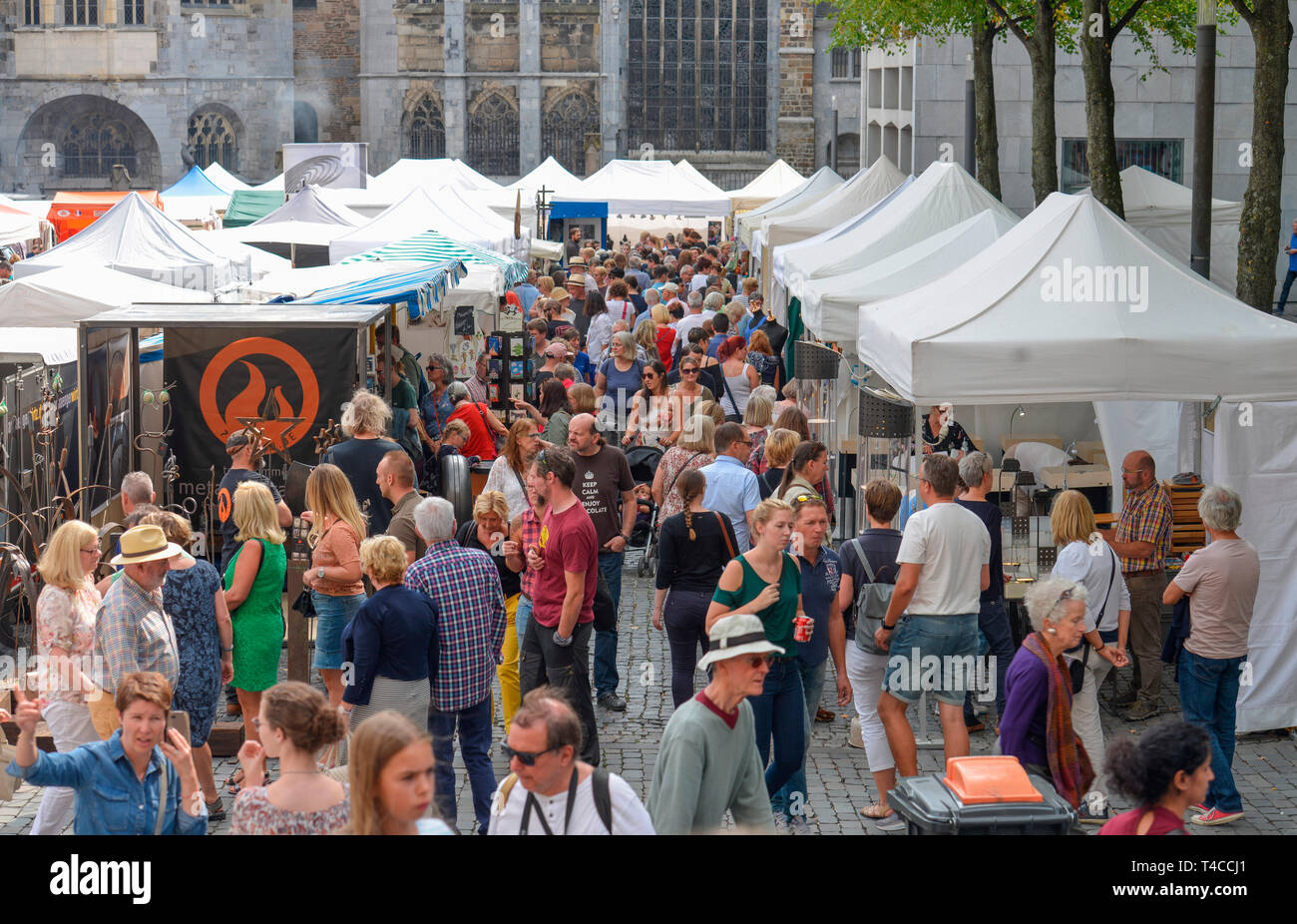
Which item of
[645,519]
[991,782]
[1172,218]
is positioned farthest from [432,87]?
[991,782]

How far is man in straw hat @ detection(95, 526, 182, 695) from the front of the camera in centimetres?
641

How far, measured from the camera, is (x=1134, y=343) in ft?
26.2

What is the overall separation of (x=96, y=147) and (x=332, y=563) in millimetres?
46761

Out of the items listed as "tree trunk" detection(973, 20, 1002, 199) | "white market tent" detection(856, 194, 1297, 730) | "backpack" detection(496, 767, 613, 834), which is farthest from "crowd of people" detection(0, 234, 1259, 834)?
"tree trunk" detection(973, 20, 1002, 199)

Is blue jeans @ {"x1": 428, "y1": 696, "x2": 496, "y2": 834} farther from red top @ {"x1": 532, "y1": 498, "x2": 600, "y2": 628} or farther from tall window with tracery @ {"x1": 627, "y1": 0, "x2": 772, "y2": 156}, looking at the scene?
tall window with tracery @ {"x1": 627, "y1": 0, "x2": 772, "y2": 156}

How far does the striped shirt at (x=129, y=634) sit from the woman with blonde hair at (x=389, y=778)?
281cm

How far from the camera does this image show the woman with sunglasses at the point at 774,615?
6543 mm

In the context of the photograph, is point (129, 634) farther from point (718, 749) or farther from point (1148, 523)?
point (1148, 523)

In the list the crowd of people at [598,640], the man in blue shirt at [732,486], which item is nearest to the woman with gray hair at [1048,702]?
the crowd of people at [598,640]

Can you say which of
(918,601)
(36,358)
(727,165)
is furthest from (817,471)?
(727,165)

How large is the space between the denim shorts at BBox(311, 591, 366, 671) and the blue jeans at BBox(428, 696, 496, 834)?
1.16 m

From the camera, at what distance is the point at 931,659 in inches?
277

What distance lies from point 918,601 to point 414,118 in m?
44.5
